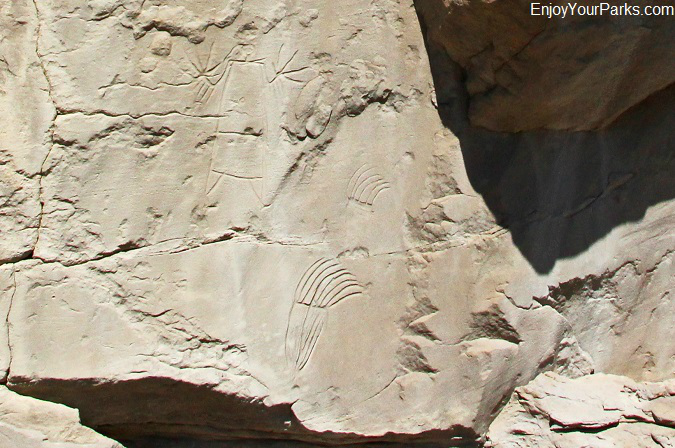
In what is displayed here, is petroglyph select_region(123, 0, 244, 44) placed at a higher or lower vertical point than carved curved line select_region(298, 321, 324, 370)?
higher

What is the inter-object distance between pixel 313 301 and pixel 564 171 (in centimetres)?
68

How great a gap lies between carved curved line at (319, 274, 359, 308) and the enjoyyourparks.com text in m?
0.73

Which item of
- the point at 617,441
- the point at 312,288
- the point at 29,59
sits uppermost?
the point at 29,59

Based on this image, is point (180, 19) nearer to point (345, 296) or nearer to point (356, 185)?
point (356, 185)

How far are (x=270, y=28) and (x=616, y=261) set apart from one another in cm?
103

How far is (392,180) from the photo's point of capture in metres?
2.33

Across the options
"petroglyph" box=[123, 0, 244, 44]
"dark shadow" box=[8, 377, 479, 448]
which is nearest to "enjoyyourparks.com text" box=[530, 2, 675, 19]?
"petroglyph" box=[123, 0, 244, 44]

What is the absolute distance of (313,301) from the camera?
228 cm

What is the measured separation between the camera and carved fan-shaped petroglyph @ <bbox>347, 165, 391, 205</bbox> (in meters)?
2.31

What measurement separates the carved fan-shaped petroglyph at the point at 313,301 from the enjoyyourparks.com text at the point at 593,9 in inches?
28.6

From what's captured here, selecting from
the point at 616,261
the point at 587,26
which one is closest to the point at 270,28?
the point at 587,26

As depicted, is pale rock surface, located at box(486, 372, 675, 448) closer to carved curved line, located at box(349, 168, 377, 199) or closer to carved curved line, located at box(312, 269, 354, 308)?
carved curved line, located at box(312, 269, 354, 308)

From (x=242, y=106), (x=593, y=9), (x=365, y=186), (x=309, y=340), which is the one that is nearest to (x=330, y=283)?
(x=309, y=340)

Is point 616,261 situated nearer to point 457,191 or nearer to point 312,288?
point 457,191
